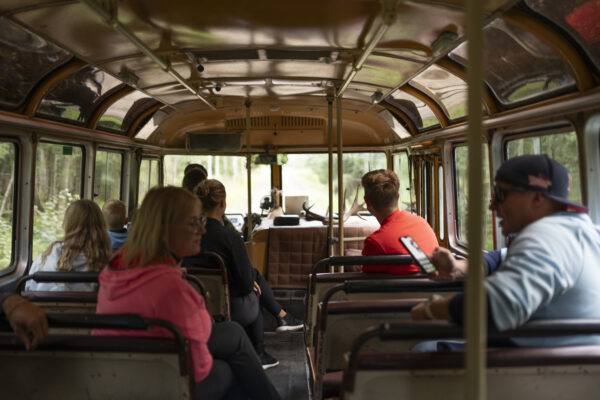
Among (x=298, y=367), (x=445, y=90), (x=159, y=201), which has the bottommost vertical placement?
(x=298, y=367)

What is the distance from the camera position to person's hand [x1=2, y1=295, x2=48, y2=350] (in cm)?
183

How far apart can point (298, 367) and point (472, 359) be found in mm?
3326

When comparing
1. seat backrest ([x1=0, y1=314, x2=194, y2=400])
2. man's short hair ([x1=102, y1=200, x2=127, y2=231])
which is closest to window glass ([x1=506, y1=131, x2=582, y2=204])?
seat backrest ([x1=0, y1=314, x2=194, y2=400])

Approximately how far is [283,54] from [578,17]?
224 centimetres

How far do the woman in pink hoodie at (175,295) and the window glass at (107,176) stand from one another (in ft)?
14.1

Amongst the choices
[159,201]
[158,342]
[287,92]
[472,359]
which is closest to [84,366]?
[158,342]

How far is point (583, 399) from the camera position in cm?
170

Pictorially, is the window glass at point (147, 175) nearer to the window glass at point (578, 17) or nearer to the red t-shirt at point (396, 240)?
the red t-shirt at point (396, 240)

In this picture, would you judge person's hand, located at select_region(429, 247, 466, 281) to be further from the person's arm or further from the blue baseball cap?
the person's arm

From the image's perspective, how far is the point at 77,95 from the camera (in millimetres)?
4883

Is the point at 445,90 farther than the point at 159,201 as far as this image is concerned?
Yes

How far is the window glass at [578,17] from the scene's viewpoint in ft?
8.42

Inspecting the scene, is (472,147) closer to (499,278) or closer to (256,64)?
(499,278)

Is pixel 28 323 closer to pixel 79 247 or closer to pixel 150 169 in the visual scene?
pixel 79 247
